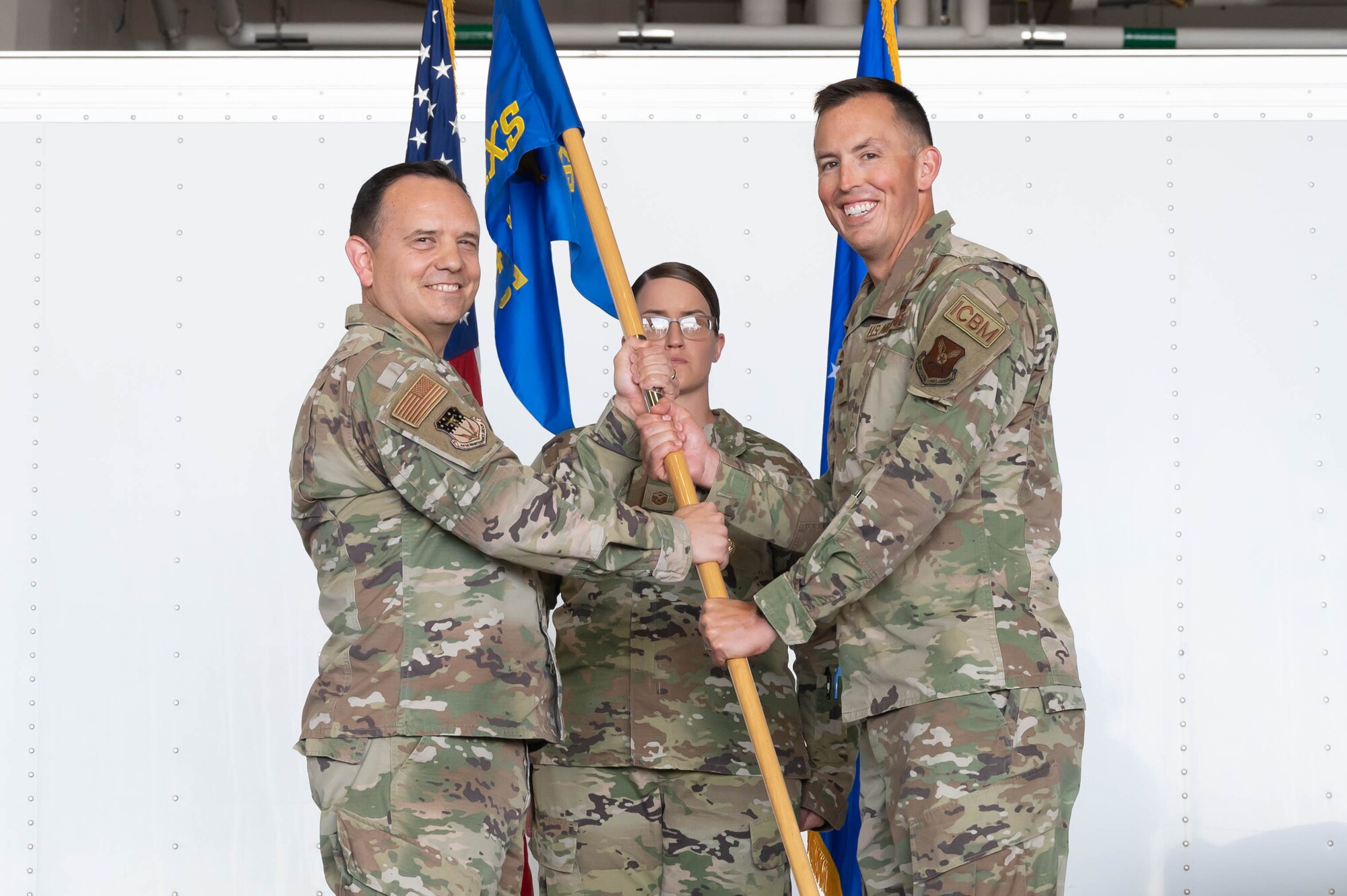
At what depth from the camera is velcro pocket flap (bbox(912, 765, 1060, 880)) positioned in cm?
225

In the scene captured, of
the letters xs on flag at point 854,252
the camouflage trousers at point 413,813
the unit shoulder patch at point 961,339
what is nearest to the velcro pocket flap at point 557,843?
the camouflage trousers at point 413,813

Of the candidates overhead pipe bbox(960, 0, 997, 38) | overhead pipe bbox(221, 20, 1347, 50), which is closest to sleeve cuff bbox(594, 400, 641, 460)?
overhead pipe bbox(221, 20, 1347, 50)

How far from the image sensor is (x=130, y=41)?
7.47 metres

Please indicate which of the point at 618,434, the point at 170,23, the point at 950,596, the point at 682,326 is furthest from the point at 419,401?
the point at 170,23

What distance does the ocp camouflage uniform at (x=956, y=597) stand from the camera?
7.49 ft

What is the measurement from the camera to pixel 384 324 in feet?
8.43

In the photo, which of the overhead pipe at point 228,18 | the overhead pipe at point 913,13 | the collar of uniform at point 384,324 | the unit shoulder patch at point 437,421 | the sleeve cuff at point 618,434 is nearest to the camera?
the unit shoulder patch at point 437,421

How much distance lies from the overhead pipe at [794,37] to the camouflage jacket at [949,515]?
3.01 metres

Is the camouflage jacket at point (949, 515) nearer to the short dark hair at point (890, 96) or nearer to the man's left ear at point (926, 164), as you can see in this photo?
the man's left ear at point (926, 164)

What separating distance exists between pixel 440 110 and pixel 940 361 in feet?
6.00

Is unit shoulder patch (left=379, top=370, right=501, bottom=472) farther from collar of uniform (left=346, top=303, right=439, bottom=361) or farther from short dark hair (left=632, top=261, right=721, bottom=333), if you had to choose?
short dark hair (left=632, top=261, right=721, bottom=333)

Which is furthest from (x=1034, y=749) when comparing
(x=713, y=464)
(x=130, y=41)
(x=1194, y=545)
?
(x=130, y=41)

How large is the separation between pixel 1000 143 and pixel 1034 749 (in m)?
2.24

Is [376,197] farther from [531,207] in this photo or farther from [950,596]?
[950,596]
